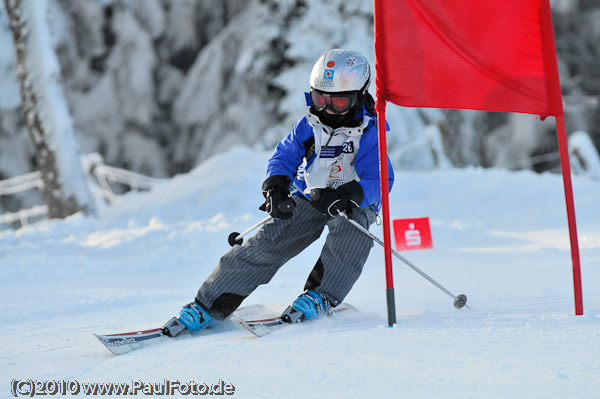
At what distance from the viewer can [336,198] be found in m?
3.32

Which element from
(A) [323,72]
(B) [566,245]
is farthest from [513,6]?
(B) [566,245]

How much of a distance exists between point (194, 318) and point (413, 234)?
275cm

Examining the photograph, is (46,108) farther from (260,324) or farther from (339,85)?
(260,324)

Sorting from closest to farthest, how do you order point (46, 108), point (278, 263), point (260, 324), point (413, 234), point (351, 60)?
point (260, 324) < point (351, 60) < point (278, 263) < point (413, 234) < point (46, 108)

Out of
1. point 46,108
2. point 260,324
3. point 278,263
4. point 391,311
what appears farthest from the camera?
point 46,108

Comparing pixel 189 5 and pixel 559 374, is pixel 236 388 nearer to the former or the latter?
pixel 559 374

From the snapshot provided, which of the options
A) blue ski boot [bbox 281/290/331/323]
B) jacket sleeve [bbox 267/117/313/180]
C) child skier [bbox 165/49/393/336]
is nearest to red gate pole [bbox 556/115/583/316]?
child skier [bbox 165/49/393/336]

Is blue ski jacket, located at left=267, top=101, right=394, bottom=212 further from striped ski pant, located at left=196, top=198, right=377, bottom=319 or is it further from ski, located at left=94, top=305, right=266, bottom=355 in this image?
A: ski, located at left=94, top=305, right=266, bottom=355

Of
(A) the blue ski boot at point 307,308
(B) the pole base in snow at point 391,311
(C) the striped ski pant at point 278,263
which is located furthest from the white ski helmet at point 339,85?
(B) the pole base in snow at point 391,311

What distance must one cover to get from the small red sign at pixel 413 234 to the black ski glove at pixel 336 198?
7.35ft

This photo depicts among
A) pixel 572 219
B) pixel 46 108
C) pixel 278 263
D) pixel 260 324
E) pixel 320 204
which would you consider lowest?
pixel 260 324

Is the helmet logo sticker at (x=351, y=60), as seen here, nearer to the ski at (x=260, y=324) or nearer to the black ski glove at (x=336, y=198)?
the black ski glove at (x=336, y=198)

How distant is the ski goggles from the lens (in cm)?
340

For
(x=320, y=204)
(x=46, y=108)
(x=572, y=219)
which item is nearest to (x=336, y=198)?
(x=320, y=204)
